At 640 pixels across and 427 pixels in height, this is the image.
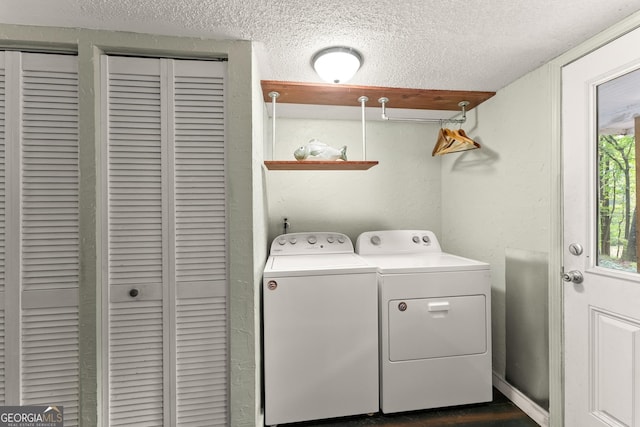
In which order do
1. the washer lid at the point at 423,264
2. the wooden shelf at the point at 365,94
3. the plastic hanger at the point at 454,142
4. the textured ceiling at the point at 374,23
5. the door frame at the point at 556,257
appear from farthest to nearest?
the plastic hanger at the point at 454,142 → the wooden shelf at the point at 365,94 → the washer lid at the point at 423,264 → the door frame at the point at 556,257 → the textured ceiling at the point at 374,23

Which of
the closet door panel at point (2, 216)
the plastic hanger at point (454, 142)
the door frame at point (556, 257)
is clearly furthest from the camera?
the plastic hanger at point (454, 142)

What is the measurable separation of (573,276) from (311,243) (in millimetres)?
1605

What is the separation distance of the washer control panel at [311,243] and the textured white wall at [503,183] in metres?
0.99

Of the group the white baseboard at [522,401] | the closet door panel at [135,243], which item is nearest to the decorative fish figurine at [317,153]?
the closet door panel at [135,243]

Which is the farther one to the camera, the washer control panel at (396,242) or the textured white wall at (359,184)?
the textured white wall at (359,184)

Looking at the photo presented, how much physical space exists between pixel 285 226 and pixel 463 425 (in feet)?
5.84

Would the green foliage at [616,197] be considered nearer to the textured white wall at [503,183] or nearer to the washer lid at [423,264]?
the textured white wall at [503,183]

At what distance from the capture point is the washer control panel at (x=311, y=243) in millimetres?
2260

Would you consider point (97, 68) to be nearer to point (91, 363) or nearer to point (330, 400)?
point (91, 363)

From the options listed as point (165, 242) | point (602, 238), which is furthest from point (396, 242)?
point (165, 242)

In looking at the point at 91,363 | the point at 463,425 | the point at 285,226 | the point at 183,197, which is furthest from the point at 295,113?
the point at 463,425

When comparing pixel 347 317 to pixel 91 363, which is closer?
pixel 91 363

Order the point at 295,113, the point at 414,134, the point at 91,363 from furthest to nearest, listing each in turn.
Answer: the point at 414,134 → the point at 295,113 → the point at 91,363

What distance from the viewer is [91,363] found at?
1.33 meters
